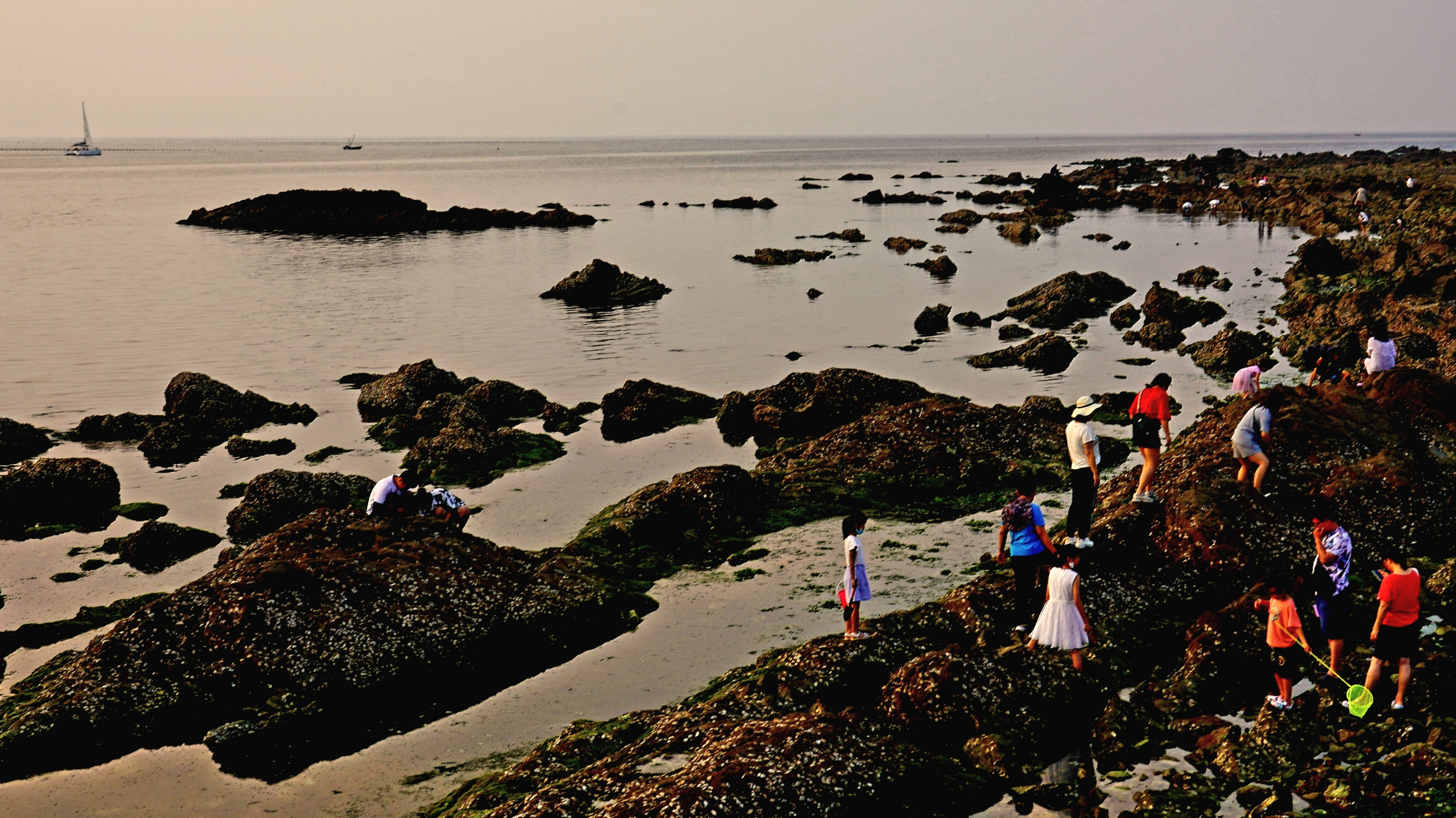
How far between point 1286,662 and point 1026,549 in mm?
4118

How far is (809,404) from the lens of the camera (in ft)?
112

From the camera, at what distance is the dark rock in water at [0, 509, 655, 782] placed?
1638cm

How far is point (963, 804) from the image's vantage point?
13023mm

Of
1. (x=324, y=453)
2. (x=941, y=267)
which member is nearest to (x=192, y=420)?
(x=324, y=453)

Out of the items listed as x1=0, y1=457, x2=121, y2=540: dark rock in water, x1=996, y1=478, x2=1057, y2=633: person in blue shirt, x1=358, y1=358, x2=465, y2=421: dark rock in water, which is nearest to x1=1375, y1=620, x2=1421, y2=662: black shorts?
x1=996, y1=478, x2=1057, y2=633: person in blue shirt

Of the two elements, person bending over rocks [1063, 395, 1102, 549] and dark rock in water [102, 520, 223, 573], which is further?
dark rock in water [102, 520, 223, 573]

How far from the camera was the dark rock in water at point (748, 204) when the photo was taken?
138 meters

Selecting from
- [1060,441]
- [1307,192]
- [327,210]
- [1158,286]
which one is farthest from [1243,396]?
[327,210]

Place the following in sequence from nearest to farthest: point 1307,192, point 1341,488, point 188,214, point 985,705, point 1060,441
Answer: point 985,705
point 1341,488
point 1060,441
point 1307,192
point 188,214

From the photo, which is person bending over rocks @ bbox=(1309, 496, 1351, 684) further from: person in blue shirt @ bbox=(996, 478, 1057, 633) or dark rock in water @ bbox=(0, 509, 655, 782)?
dark rock in water @ bbox=(0, 509, 655, 782)

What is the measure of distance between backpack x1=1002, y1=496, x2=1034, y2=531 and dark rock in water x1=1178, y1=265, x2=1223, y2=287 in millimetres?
50221

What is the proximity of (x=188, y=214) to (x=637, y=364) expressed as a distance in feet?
392

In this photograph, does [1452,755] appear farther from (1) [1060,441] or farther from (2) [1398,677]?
(1) [1060,441]

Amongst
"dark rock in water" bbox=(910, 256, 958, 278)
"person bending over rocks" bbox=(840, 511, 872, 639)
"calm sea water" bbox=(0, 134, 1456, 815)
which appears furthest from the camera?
"dark rock in water" bbox=(910, 256, 958, 278)
